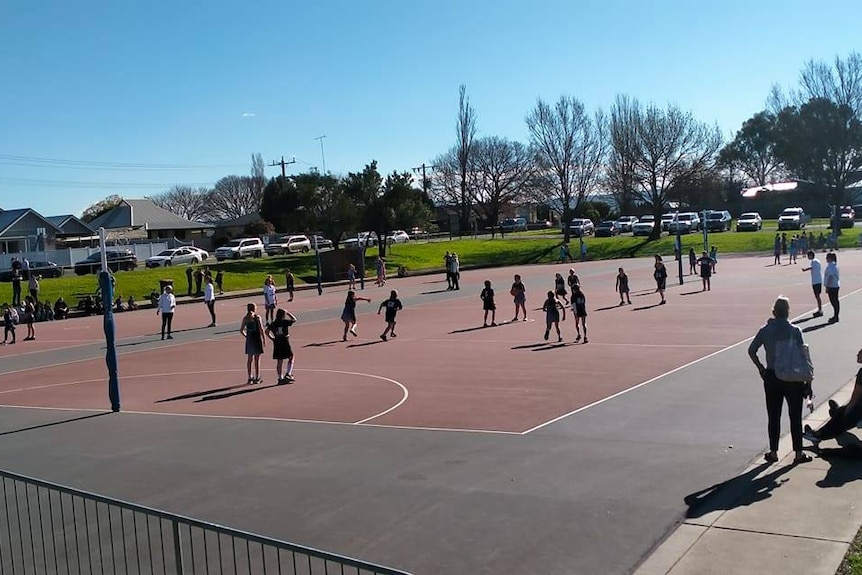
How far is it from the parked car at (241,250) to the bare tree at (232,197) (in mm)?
67175

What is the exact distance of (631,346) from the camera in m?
20.2

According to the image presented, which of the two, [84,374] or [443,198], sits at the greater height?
[443,198]

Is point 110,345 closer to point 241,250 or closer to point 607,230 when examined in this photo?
point 241,250

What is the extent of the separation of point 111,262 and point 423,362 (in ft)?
146

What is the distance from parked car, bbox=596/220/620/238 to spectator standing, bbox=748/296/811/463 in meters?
75.3

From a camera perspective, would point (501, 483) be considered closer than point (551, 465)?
Yes

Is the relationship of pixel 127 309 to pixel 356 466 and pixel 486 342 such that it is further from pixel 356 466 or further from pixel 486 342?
pixel 356 466

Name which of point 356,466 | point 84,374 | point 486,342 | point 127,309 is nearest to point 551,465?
point 356,466

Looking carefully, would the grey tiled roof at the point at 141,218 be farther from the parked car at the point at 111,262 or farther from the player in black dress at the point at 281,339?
the player in black dress at the point at 281,339

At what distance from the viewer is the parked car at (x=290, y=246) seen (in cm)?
7269

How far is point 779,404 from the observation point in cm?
957

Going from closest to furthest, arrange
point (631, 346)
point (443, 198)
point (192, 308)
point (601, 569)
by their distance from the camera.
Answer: point (601, 569) → point (631, 346) → point (192, 308) → point (443, 198)

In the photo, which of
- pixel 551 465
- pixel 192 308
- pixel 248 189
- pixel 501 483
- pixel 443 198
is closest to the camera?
pixel 501 483

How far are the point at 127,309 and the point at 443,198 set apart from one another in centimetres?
6641
